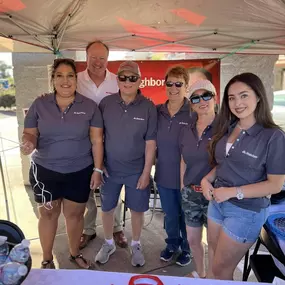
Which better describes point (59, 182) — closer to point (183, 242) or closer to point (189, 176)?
point (189, 176)

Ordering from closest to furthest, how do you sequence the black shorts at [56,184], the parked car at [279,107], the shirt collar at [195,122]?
1. the shirt collar at [195,122]
2. the black shorts at [56,184]
3. the parked car at [279,107]

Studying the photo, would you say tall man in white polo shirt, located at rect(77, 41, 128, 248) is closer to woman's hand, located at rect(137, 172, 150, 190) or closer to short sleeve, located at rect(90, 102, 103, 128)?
short sleeve, located at rect(90, 102, 103, 128)

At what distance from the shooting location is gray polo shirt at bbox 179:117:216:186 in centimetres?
192

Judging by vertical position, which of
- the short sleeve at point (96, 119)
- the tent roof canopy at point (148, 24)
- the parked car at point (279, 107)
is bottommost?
the parked car at point (279, 107)

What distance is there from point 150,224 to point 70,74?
196 centimetres

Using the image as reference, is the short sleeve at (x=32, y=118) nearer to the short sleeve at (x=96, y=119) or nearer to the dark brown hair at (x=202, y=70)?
the short sleeve at (x=96, y=119)

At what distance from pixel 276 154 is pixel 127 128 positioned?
108 centimetres

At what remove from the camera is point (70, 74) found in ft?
6.91

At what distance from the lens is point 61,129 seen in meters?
2.08

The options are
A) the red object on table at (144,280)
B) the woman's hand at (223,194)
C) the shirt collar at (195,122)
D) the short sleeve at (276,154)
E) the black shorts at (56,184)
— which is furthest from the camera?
the black shorts at (56,184)

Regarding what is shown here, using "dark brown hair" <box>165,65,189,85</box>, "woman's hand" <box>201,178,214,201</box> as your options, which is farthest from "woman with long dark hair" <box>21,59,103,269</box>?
"woman's hand" <box>201,178,214,201</box>

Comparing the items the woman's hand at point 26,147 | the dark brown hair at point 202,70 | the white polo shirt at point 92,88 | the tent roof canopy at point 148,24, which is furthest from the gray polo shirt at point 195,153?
the dark brown hair at point 202,70

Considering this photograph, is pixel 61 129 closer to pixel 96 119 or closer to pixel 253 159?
pixel 96 119

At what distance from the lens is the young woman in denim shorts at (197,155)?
192 cm
